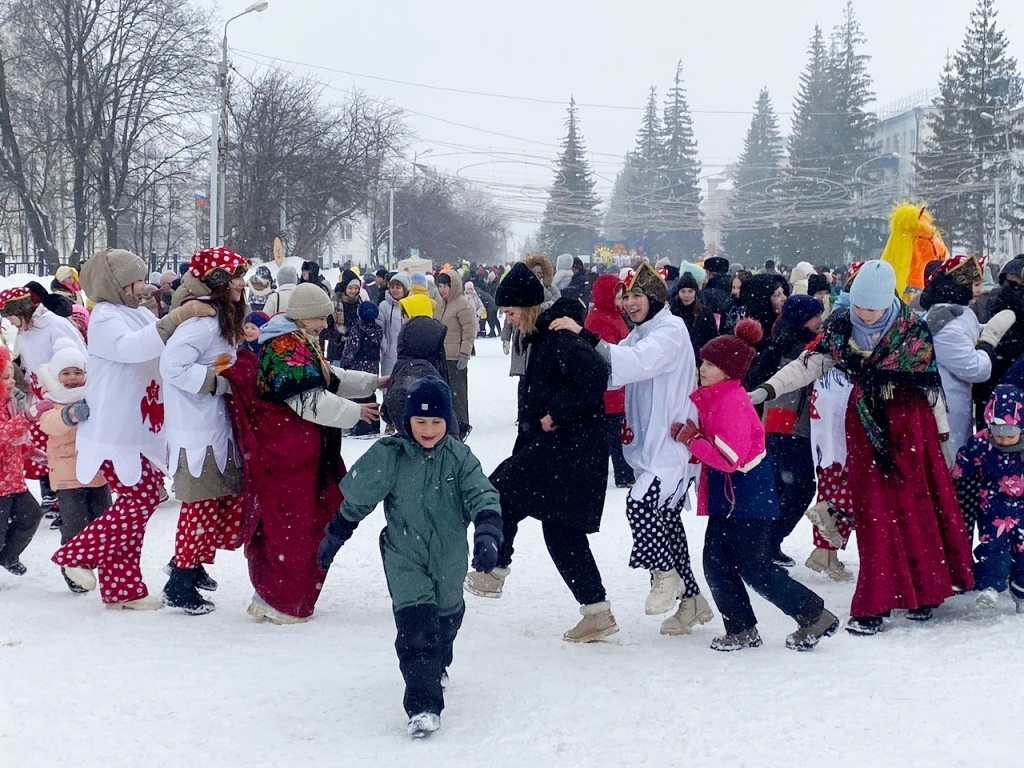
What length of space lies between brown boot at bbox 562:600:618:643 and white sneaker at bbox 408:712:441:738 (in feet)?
4.49

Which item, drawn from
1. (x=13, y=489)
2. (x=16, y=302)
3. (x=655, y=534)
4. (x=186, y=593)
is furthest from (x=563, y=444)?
(x=16, y=302)

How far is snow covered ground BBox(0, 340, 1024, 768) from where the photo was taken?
4.10 metres

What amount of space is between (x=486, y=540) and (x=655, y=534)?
5.43 feet

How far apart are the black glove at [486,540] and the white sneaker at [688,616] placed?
5.51 feet

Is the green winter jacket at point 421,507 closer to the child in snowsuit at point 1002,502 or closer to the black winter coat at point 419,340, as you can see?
the black winter coat at point 419,340

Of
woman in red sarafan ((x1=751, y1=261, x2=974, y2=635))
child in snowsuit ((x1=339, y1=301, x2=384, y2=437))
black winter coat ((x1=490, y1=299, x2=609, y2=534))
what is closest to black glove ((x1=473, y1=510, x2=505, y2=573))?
black winter coat ((x1=490, y1=299, x2=609, y2=534))

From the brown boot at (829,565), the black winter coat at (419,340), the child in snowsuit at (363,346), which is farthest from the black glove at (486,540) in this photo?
the child in snowsuit at (363,346)

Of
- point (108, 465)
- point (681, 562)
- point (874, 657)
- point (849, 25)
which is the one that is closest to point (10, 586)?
point (108, 465)

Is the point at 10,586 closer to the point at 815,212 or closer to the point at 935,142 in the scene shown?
the point at 815,212

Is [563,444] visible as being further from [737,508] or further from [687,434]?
[737,508]

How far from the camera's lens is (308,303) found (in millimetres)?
5723

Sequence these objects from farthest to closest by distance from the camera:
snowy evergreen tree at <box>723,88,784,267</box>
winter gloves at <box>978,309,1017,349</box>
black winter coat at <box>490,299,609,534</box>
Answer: snowy evergreen tree at <box>723,88,784,267</box>
winter gloves at <box>978,309,1017,349</box>
black winter coat at <box>490,299,609,534</box>

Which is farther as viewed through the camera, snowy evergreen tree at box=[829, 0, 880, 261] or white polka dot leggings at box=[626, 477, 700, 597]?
snowy evergreen tree at box=[829, 0, 880, 261]

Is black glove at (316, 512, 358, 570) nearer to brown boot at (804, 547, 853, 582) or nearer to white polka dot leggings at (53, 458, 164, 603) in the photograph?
white polka dot leggings at (53, 458, 164, 603)
